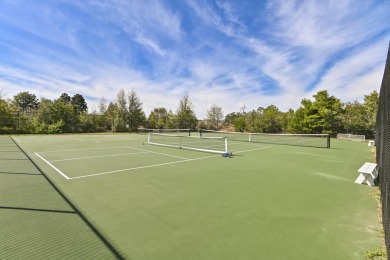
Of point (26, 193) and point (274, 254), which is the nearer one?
point (274, 254)

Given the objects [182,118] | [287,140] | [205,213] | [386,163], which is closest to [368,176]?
[386,163]

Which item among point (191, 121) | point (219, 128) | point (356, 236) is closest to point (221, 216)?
point (356, 236)

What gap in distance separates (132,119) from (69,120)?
11401 mm

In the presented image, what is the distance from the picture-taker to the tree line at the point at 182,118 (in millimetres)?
29094

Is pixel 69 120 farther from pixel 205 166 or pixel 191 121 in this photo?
pixel 205 166

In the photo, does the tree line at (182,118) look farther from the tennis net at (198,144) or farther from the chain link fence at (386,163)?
the chain link fence at (386,163)

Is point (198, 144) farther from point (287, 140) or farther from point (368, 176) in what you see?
point (287, 140)

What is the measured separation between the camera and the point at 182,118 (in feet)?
143

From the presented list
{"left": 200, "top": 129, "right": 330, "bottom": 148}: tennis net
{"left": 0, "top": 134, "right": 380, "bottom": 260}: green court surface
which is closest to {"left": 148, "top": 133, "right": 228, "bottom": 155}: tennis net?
{"left": 200, "top": 129, "right": 330, "bottom": 148}: tennis net

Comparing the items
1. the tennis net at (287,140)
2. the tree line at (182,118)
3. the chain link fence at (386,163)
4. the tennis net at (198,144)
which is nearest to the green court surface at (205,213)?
the chain link fence at (386,163)

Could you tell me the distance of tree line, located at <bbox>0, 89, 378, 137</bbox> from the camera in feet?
95.5

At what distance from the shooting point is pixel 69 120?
1373 inches

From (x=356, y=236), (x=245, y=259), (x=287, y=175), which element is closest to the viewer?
(x=245, y=259)

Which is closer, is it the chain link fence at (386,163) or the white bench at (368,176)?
the chain link fence at (386,163)
